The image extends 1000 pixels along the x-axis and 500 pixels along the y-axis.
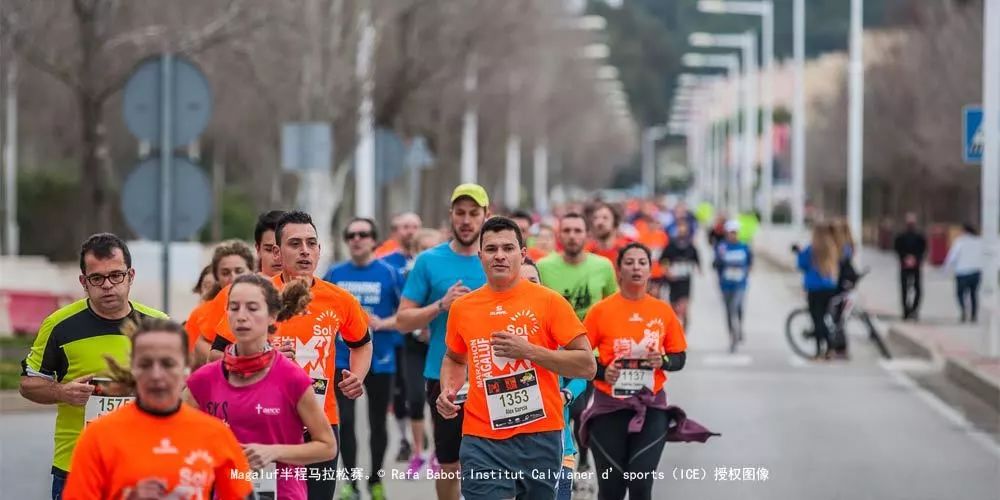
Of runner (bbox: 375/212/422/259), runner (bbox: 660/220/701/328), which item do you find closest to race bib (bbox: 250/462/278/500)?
runner (bbox: 375/212/422/259)

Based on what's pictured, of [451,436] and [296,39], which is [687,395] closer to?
[451,436]

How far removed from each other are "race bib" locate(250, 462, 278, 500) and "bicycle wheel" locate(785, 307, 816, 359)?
1717 centimetres

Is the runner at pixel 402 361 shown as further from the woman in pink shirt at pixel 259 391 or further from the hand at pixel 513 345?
the woman in pink shirt at pixel 259 391

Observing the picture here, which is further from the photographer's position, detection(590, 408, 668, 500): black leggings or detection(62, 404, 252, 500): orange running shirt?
detection(590, 408, 668, 500): black leggings

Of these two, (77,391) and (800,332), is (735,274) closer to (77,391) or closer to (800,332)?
(800,332)

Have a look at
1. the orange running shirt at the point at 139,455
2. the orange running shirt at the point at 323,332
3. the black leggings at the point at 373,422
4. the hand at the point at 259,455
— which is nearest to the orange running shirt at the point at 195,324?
the orange running shirt at the point at 323,332

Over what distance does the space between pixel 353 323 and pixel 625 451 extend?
1.72m

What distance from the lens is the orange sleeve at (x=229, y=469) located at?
5629mm

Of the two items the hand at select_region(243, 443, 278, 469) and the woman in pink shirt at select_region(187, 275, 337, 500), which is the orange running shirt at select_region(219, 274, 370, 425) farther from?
the hand at select_region(243, 443, 278, 469)

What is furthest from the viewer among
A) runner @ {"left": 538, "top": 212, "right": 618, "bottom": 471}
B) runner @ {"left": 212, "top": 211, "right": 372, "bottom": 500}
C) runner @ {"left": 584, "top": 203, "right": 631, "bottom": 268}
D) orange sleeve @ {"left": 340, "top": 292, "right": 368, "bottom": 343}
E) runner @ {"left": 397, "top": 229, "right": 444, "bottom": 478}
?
runner @ {"left": 584, "top": 203, "right": 631, "bottom": 268}

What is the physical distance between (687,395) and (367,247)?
7243mm

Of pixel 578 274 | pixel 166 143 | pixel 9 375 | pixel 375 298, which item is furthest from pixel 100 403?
pixel 9 375

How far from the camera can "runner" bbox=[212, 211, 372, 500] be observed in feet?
27.1

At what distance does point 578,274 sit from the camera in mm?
11258
